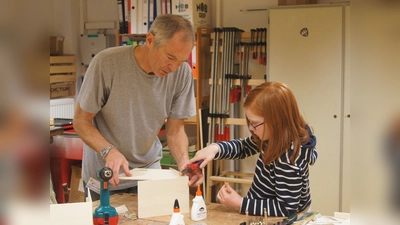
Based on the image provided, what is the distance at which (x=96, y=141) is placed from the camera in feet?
6.42

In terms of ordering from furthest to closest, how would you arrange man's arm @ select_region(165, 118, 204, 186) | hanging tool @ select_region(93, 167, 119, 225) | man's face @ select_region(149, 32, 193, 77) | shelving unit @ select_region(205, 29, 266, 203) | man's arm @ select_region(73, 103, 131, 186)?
shelving unit @ select_region(205, 29, 266, 203) → man's arm @ select_region(165, 118, 204, 186) → man's face @ select_region(149, 32, 193, 77) → man's arm @ select_region(73, 103, 131, 186) → hanging tool @ select_region(93, 167, 119, 225)

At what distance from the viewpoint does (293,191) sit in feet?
5.71

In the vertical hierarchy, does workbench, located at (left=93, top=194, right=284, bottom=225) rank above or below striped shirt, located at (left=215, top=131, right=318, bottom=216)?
below

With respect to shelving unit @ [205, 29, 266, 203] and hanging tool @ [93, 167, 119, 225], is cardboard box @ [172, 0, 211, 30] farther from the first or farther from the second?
hanging tool @ [93, 167, 119, 225]

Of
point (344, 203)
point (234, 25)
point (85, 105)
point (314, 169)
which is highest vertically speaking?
point (234, 25)

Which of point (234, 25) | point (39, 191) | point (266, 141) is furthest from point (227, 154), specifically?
point (234, 25)

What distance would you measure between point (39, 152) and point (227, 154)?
188 centimetres

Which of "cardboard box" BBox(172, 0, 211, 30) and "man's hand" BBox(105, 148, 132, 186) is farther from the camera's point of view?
"cardboard box" BBox(172, 0, 211, 30)

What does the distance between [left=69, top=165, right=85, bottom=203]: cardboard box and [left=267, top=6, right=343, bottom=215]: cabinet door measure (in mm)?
2069

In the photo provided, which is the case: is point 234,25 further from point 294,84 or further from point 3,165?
point 3,165

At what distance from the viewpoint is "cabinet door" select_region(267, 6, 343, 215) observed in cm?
386

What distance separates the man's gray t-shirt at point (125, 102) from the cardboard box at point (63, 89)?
291 cm

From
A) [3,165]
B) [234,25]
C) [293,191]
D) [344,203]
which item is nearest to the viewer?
[3,165]

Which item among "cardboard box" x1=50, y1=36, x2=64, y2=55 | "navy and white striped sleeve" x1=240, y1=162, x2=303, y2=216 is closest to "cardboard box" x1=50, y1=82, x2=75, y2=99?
"cardboard box" x1=50, y1=36, x2=64, y2=55
